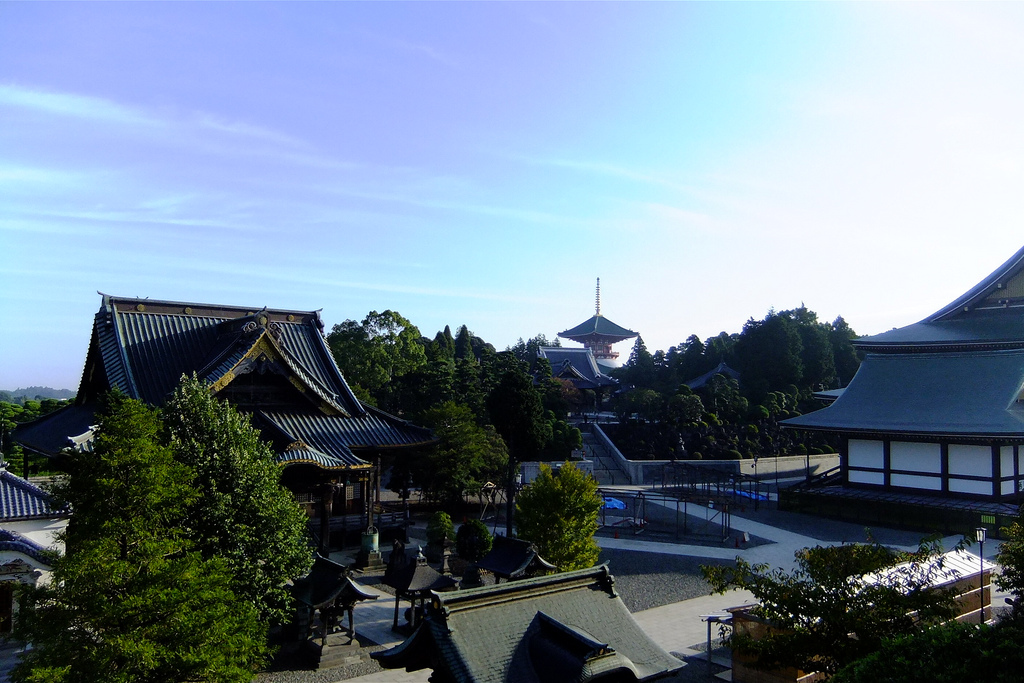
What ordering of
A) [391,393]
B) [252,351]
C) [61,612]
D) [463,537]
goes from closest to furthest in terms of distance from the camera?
[61,612] → [252,351] → [463,537] → [391,393]

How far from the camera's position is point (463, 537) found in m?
26.0

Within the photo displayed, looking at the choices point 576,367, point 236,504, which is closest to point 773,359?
point 576,367

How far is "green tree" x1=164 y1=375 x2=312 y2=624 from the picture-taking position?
1402 centimetres

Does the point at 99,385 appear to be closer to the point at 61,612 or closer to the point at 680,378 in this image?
the point at 61,612

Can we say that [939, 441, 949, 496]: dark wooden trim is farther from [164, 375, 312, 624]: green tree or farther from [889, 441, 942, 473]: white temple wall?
[164, 375, 312, 624]: green tree

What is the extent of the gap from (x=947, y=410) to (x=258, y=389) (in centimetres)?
2990

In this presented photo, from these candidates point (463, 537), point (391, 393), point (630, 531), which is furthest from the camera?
point (391, 393)

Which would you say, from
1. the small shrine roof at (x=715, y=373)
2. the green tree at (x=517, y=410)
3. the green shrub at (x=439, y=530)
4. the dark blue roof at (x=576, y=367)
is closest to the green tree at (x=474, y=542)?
the green shrub at (x=439, y=530)

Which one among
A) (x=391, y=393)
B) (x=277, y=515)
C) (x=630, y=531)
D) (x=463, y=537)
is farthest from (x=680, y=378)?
(x=277, y=515)

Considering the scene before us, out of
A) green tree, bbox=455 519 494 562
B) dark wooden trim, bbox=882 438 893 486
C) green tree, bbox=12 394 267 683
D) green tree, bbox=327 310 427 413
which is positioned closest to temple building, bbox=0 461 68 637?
green tree, bbox=12 394 267 683

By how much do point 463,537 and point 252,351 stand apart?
32.2ft

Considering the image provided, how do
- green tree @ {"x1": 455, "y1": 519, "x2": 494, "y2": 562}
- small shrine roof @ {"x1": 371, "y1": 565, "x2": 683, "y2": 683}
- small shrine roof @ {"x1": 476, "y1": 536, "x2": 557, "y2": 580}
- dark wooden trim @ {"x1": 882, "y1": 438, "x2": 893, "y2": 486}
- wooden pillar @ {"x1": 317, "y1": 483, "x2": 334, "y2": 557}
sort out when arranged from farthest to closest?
1. dark wooden trim @ {"x1": 882, "y1": 438, "x2": 893, "y2": 486}
2. green tree @ {"x1": 455, "y1": 519, "x2": 494, "y2": 562}
3. wooden pillar @ {"x1": 317, "y1": 483, "x2": 334, "y2": 557}
4. small shrine roof @ {"x1": 476, "y1": 536, "x2": 557, "y2": 580}
5. small shrine roof @ {"x1": 371, "y1": 565, "x2": 683, "y2": 683}

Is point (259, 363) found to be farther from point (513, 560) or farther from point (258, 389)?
point (513, 560)

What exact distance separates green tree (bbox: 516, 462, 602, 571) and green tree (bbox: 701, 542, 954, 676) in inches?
336
